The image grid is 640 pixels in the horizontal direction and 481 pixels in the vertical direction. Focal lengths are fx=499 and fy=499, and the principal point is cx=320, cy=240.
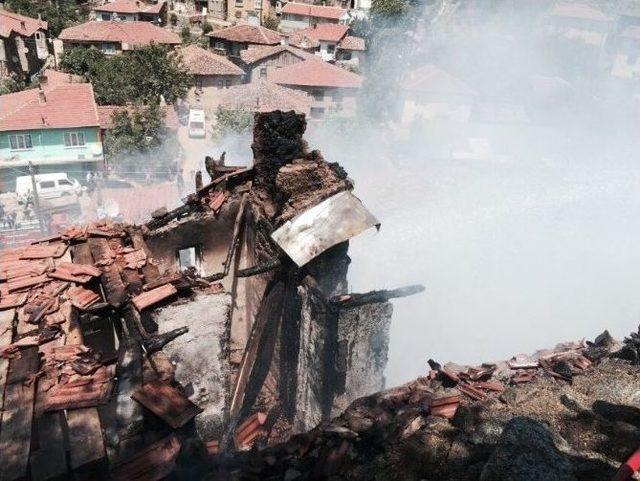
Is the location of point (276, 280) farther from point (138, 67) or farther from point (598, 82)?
point (598, 82)

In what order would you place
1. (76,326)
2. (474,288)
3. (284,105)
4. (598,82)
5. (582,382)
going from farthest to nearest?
(598,82), (284,105), (474,288), (76,326), (582,382)

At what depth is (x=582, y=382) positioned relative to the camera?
626 cm

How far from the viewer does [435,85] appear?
47531mm

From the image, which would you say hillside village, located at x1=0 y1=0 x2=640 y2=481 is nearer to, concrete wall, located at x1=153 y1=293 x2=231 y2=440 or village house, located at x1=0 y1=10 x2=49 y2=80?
concrete wall, located at x1=153 y1=293 x2=231 y2=440

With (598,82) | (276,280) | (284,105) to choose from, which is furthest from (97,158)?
(598,82)

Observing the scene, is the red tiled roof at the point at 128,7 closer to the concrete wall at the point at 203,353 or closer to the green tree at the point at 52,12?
the green tree at the point at 52,12

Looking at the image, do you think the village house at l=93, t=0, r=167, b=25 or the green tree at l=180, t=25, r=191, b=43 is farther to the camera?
the green tree at l=180, t=25, r=191, b=43

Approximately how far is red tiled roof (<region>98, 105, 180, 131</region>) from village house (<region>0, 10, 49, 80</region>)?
1642 centimetres

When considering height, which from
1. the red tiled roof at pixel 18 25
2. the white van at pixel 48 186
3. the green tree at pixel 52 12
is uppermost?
the green tree at pixel 52 12

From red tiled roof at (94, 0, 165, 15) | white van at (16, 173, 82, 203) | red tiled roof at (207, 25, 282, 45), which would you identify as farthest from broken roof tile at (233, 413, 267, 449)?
red tiled roof at (94, 0, 165, 15)

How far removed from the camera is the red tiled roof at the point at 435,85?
47.4m

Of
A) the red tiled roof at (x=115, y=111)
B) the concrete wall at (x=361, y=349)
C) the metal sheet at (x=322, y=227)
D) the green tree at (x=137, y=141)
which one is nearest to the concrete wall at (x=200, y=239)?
the metal sheet at (x=322, y=227)

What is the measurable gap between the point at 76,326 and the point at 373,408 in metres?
4.71

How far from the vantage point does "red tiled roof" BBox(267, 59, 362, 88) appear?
45156 millimetres
